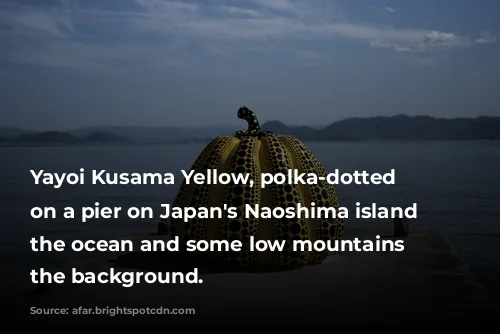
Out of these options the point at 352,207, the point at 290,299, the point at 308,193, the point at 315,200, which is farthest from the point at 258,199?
the point at 352,207

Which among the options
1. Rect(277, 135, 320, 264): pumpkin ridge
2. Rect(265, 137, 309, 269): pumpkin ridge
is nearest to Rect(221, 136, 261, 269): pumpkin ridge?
Rect(265, 137, 309, 269): pumpkin ridge

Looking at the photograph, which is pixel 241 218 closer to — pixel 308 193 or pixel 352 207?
pixel 308 193

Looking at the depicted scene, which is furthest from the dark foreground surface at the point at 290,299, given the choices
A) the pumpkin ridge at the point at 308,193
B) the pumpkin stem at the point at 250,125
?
the pumpkin stem at the point at 250,125

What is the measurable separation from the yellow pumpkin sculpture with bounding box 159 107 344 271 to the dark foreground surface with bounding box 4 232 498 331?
1.17 ft

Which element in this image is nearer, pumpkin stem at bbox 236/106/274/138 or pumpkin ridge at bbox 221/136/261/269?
pumpkin ridge at bbox 221/136/261/269

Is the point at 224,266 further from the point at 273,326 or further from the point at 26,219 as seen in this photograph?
the point at 26,219

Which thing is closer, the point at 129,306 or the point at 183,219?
the point at 129,306

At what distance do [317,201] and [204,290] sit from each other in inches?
115

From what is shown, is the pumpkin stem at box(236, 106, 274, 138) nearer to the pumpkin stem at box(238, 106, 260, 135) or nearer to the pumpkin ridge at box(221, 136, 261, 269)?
the pumpkin stem at box(238, 106, 260, 135)

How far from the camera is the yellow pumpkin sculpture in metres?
13.4

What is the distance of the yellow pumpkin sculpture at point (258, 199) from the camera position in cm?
1341

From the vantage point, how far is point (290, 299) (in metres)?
11.8

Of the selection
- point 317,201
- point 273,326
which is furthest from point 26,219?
point 273,326

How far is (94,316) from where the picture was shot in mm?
11156
